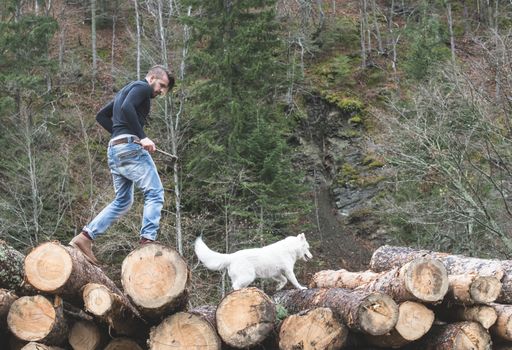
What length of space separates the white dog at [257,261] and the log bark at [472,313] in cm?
271

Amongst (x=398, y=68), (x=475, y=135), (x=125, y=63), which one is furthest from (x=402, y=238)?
(x=125, y=63)

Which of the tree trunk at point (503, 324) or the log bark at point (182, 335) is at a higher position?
the log bark at point (182, 335)

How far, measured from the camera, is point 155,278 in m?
4.64

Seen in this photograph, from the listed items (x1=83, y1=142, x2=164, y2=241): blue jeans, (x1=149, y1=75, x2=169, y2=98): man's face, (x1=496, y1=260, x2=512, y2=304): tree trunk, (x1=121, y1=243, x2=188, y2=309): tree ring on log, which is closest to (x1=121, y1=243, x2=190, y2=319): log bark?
(x1=121, y1=243, x2=188, y2=309): tree ring on log

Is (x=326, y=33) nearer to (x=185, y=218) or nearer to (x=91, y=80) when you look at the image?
(x=91, y=80)

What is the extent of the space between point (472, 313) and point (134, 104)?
3.90 m

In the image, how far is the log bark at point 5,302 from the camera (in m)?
4.87

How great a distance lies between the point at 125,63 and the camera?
33.6m

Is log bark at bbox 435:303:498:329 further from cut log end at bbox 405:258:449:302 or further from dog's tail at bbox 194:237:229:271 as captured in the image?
dog's tail at bbox 194:237:229:271

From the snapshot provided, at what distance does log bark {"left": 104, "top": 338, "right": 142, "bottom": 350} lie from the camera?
516cm

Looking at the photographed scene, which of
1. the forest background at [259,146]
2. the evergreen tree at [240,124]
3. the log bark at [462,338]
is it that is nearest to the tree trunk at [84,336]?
the log bark at [462,338]

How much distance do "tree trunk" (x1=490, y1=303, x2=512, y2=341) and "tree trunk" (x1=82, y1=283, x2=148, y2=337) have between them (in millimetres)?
3382

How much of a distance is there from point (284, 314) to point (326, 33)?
108 ft

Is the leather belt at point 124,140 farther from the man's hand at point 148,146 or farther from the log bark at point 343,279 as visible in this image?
the log bark at point 343,279
